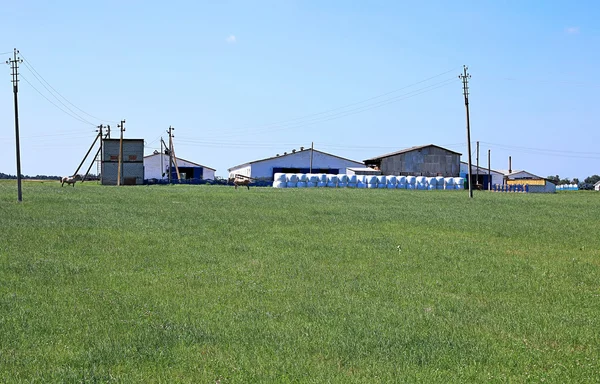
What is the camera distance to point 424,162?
98562 mm

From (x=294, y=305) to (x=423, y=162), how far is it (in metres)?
89.0

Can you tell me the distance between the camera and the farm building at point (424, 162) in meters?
98.6

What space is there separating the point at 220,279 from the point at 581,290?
24.8ft

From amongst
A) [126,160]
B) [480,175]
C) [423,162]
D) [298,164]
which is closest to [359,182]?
[423,162]

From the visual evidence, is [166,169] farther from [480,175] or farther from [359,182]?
[480,175]

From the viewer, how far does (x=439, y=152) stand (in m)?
99.1

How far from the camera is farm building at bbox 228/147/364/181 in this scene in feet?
344

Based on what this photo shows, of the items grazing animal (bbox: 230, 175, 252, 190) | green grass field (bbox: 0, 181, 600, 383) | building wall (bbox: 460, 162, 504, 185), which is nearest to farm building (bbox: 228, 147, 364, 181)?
building wall (bbox: 460, 162, 504, 185)

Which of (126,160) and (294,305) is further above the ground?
(126,160)

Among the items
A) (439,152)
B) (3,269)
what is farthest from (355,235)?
(439,152)

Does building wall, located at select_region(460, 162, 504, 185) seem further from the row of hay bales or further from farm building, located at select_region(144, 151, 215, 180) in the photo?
farm building, located at select_region(144, 151, 215, 180)

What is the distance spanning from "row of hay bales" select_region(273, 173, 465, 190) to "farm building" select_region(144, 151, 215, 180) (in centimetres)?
3040

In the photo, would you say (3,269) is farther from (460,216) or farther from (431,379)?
(460,216)

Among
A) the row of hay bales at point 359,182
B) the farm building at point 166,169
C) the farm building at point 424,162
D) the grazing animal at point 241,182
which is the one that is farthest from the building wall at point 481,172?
the grazing animal at point 241,182
